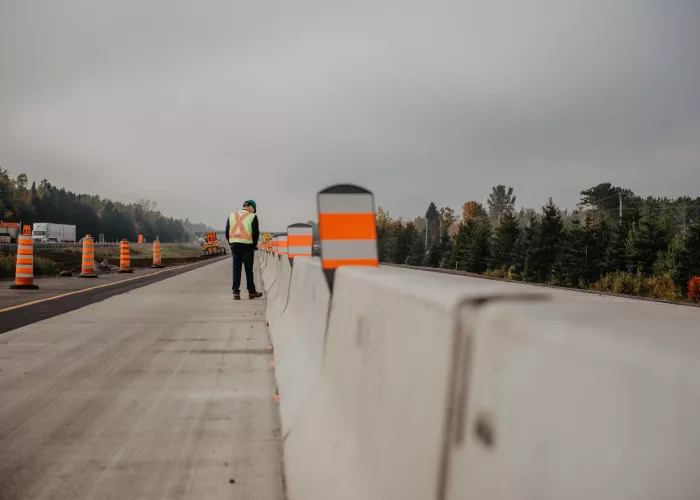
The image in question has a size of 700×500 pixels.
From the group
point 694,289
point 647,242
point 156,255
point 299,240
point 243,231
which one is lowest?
point 694,289

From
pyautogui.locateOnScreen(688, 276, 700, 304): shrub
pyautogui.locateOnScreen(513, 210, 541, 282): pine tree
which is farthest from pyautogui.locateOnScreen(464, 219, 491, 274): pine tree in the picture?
pyautogui.locateOnScreen(688, 276, 700, 304): shrub

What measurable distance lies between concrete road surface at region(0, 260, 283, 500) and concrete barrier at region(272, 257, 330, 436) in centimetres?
23

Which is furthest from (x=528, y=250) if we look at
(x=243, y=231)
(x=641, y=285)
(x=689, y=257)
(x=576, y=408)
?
(x=576, y=408)

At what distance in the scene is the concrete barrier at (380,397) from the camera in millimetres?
1651

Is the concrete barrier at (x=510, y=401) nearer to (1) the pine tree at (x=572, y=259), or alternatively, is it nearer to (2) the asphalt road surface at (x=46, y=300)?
(2) the asphalt road surface at (x=46, y=300)

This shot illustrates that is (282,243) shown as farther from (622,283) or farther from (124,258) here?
(622,283)

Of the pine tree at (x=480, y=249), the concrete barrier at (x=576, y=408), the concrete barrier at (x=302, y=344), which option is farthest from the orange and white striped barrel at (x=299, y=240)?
the pine tree at (x=480, y=249)

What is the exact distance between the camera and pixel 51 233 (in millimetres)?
98562

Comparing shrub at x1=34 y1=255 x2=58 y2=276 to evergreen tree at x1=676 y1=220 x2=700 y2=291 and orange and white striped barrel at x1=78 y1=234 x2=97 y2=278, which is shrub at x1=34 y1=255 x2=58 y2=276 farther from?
evergreen tree at x1=676 y1=220 x2=700 y2=291

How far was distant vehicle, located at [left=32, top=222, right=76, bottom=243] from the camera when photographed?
95688 millimetres

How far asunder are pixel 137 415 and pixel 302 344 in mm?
1332

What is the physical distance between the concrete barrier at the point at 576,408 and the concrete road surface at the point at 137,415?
2.04 metres

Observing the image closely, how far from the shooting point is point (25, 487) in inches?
125

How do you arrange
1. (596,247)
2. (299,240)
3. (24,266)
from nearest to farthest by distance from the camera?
(299,240)
(24,266)
(596,247)
